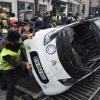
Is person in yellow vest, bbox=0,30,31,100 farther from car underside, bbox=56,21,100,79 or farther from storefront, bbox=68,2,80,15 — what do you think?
storefront, bbox=68,2,80,15

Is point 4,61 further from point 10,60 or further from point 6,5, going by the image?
point 6,5

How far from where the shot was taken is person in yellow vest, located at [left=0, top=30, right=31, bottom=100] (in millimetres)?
5094

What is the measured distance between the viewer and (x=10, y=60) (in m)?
5.03

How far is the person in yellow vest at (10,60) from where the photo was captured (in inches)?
201

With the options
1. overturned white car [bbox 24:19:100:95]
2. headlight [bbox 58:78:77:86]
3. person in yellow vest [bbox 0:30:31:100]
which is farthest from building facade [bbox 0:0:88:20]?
headlight [bbox 58:78:77:86]

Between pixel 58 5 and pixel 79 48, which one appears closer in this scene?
pixel 79 48

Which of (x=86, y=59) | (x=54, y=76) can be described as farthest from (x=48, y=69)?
(x=86, y=59)

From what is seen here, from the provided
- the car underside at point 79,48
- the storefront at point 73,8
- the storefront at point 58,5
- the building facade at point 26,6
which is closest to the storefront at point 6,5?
the building facade at point 26,6

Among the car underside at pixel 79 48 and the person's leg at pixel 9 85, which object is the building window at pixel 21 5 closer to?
the car underside at pixel 79 48

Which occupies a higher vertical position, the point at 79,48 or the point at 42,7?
the point at 42,7

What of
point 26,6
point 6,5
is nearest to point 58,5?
point 26,6

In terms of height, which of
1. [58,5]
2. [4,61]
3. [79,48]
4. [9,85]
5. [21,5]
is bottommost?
[9,85]

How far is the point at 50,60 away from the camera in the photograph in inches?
211

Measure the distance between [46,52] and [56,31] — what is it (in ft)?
2.07
